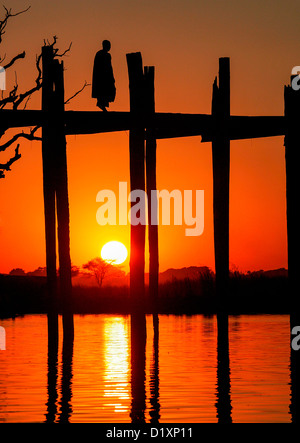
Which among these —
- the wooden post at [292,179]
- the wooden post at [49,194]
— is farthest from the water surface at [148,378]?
the wooden post at [292,179]

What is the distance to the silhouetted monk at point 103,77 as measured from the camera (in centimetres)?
1514

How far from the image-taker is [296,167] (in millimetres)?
14023

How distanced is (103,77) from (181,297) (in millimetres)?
14022

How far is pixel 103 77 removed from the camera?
1516 centimetres

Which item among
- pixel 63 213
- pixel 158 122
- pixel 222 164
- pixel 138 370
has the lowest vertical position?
pixel 138 370

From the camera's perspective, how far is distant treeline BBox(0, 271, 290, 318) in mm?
26203

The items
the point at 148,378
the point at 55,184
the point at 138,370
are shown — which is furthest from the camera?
the point at 55,184

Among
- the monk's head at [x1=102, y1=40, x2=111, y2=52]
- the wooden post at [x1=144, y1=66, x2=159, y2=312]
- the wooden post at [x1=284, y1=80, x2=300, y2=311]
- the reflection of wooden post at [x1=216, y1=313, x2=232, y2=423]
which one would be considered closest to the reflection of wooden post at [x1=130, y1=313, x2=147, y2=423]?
the reflection of wooden post at [x1=216, y1=313, x2=232, y2=423]

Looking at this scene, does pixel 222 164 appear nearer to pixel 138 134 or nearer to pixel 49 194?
pixel 138 134

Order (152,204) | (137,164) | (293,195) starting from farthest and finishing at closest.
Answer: (152,204) → (137,164) → (293,195)

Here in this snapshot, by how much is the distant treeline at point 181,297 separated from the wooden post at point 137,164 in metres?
11.0

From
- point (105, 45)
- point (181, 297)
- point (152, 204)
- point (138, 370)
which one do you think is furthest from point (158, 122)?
point (181, 297)
